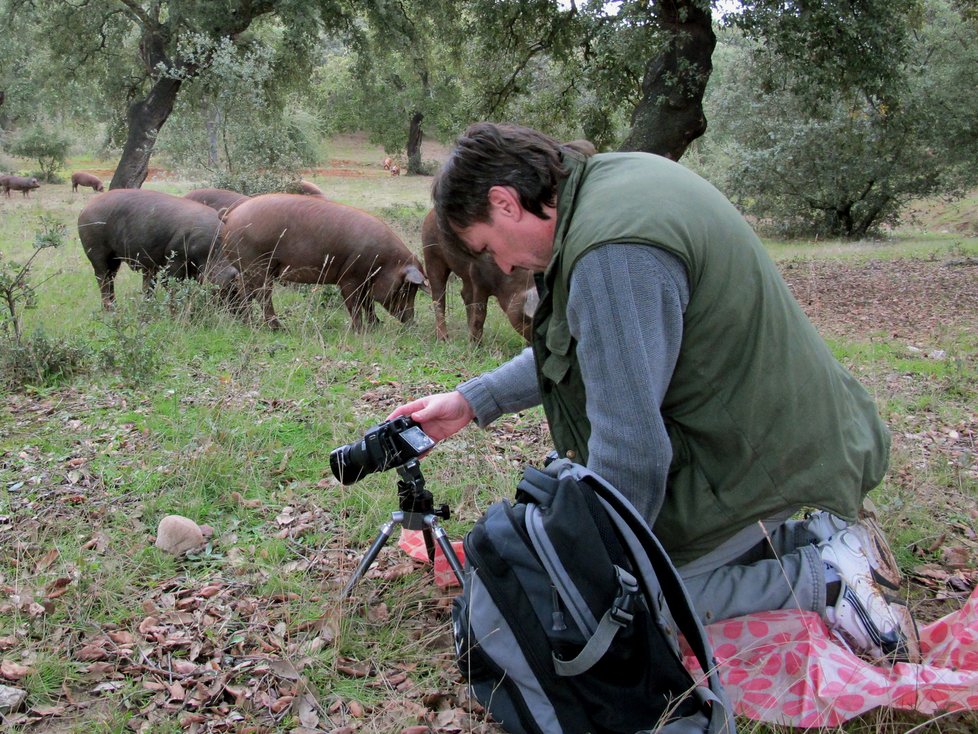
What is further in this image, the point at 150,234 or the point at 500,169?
the point at 150,234

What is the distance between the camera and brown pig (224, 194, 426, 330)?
8.77m

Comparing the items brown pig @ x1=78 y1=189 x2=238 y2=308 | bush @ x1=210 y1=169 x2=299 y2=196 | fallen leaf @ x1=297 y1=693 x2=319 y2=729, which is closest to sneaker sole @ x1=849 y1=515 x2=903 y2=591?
fallen leaf @ x1=297 y1=693 x2=319 y2=729

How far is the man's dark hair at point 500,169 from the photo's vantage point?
2430 millimetres

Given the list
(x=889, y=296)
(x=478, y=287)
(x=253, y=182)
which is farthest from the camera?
(x=253, y=182)

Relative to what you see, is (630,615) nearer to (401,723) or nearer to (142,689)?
(401,723)

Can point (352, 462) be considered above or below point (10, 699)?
above

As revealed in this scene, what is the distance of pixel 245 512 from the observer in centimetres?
403

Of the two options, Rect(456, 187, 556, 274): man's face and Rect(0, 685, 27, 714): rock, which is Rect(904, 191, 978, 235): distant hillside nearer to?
Rect(456, 187, 556, 274): man's face

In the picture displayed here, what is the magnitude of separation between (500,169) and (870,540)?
1853 millimetres

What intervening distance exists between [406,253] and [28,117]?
113 ft

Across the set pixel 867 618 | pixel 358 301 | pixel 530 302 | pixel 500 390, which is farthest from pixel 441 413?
pixel 358 301

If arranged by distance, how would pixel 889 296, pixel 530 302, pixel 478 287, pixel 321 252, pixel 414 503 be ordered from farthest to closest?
1. pixel 889 296
2. pixel 321 252
3. pixel 478 287
4. pixel 530 302
5. pixel 414 503

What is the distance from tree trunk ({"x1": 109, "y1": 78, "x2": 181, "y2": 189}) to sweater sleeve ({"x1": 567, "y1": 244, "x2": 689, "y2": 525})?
694 inches

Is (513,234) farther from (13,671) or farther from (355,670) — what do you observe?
(13,671)
